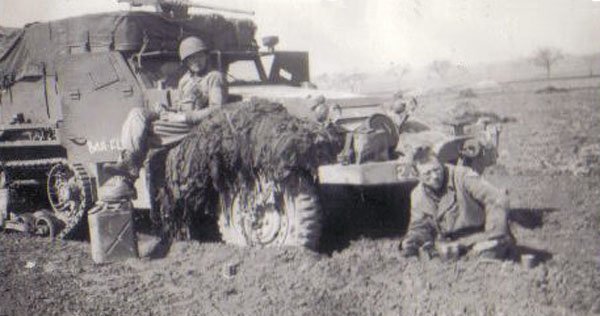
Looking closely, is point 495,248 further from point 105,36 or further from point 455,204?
point 105,36

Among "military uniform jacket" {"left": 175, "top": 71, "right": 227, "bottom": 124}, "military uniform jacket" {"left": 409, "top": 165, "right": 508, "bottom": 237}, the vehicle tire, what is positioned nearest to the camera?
"military uniform jacket" {"left": 409, "top": 165, "right": 508, "bottom": 237}

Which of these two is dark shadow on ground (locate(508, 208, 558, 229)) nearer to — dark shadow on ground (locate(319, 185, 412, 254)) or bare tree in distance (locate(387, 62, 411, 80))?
dark shadow on ground (locate(319, 185, 412, 254))

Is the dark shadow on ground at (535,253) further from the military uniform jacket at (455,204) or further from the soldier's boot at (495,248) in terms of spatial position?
the military uniform jacket at (455,204)

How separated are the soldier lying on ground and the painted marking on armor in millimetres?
3468

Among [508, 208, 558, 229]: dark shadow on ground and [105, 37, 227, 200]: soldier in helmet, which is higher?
[105, 37, 227, 200]: soldier in helmet

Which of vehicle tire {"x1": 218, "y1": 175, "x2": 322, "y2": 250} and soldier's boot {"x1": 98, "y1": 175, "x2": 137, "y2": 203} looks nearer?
vehicle tire {"x1": 218, "y1": 175, "x2": 322, "y2": 250}

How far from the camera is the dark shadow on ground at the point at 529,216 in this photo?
672 centimetres

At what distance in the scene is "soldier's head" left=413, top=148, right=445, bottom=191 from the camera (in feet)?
17.9

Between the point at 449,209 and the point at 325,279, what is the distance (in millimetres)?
1239

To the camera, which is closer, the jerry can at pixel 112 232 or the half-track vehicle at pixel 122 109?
the half-track vehicle at pixel 122 109

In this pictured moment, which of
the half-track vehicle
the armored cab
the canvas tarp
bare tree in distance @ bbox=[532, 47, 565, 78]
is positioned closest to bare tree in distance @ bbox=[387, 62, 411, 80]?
bare tree in distance @ bbox=[532, 47, 565, 78]

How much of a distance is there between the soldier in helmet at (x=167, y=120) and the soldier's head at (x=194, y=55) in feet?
→ 0.72

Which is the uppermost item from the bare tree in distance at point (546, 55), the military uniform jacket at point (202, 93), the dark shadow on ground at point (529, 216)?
the bare tree in distance at point (546, 55)

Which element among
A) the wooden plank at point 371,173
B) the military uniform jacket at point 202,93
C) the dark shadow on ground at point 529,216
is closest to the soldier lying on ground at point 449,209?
the wooden plank at point 371,173
